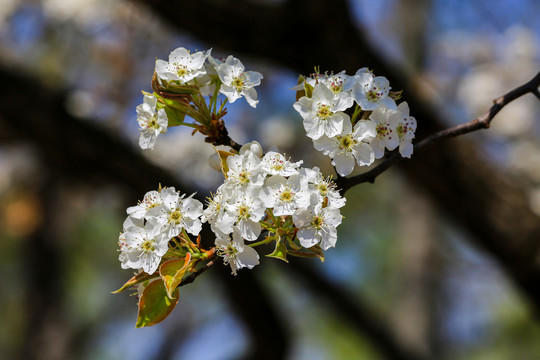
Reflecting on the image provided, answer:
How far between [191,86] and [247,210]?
0.69ft

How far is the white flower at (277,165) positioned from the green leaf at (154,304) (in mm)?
197

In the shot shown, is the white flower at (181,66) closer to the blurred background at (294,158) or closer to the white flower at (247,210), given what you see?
the white flower at (247,210)

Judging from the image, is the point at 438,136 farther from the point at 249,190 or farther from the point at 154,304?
the point at 154,304

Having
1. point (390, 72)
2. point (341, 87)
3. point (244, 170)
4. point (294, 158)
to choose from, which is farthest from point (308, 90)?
point (294, 158)

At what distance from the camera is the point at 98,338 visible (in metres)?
5.59

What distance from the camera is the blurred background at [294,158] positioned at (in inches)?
77.7

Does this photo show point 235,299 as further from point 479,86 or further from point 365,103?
point 479,86

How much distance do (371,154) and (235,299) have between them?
190cm

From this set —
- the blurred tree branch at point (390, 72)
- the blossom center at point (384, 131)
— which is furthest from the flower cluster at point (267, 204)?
the blurred tree branch at point (390, 72)

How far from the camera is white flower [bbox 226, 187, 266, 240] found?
58cm

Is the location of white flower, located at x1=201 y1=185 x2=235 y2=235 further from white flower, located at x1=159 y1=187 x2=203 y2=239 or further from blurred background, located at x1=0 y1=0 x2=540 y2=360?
blurred background, located at x1=0 y1=0 x2=540 y2=360

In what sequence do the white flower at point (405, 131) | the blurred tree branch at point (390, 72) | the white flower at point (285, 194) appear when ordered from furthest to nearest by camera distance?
1. the blurred tree branch at point (390, 72)
2. the white flower at point (405, 131)
3. the white flower at point (285, 194)

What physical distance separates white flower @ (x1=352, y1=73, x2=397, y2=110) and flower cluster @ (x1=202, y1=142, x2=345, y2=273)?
108 mm

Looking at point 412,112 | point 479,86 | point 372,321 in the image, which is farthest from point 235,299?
point 479,86
